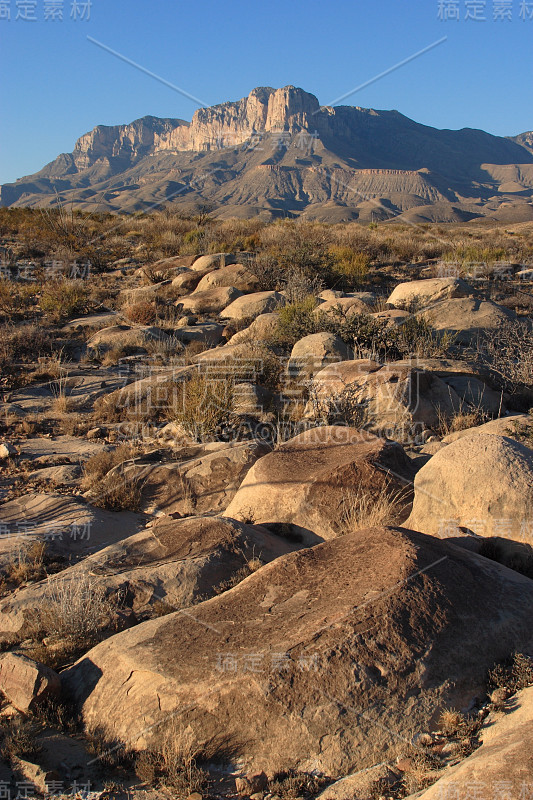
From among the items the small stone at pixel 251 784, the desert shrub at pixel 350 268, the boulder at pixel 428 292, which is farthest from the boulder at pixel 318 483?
the desert shrub at pixel 350 268

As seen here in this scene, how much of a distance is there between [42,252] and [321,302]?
1134cm

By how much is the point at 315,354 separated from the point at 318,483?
→ 4.36 metres

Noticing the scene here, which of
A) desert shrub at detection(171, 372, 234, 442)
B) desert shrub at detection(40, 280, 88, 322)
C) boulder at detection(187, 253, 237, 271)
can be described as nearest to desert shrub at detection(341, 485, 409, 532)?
desert shrub at detection(171, 372, 234, 442)

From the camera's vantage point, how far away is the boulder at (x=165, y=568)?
378 cm

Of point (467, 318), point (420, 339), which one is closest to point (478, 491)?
point (420, 339)

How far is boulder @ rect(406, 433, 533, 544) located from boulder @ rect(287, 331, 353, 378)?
4.21 metres

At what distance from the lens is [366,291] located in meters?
14.6

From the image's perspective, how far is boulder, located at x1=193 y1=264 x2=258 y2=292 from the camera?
1475cm

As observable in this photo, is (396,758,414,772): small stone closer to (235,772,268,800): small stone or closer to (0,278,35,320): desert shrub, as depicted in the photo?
(235,772,268,800): small stone

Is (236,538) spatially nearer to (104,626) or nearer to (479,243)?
(104,626)

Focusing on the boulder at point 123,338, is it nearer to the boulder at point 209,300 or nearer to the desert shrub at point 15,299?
the boulder at point 209,300

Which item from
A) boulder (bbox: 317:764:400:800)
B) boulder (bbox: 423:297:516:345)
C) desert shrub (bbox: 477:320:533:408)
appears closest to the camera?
boulder (bbox: 317:764:400:800)

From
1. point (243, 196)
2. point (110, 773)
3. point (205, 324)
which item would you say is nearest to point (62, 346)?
point (205, 324)

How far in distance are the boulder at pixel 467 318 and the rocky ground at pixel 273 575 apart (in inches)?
26.4
